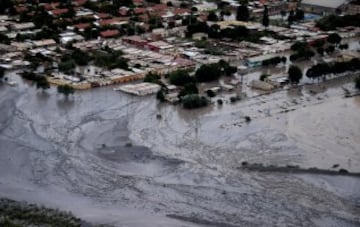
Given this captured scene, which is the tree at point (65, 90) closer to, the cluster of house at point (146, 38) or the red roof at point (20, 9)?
the cluster of house at point (146, 38)

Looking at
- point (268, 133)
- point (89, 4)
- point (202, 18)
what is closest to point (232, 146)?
point (268, 133)

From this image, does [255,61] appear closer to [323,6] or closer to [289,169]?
[289,169]

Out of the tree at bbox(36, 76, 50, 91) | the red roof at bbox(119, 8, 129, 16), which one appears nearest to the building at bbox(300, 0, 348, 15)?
the red roof at bbox(119, 8, 129, 16)

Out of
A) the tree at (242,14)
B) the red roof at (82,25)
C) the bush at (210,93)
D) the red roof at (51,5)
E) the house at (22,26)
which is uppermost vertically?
the tree at (242,14)

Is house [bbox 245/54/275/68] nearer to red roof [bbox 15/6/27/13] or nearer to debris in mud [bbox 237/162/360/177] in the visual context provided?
debris in mud [bbox 237/162/360/177]

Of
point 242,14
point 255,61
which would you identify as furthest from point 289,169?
point 242,14

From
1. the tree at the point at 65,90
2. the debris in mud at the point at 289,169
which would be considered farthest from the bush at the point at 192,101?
the debris in mud at the point at 289,169
